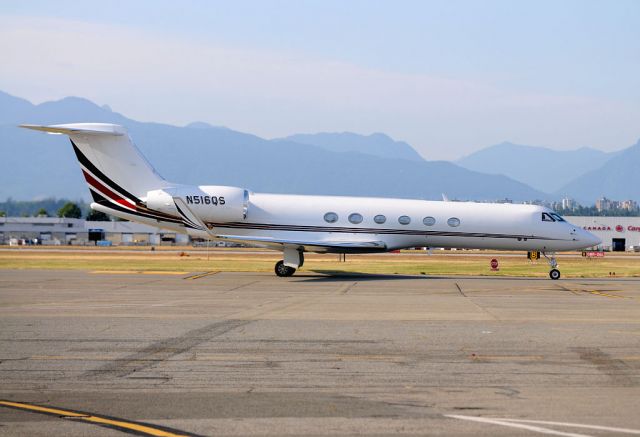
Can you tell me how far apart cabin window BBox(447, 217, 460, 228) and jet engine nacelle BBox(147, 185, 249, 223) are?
25.9 feet

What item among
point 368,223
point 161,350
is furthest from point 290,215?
point 161,350

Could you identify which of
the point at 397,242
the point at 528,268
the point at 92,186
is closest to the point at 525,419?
the point at 397,242

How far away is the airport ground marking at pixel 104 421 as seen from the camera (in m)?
8.24

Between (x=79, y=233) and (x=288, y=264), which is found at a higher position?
(x=79, y=233)

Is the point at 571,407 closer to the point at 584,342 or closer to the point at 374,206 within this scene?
the point at 584,342

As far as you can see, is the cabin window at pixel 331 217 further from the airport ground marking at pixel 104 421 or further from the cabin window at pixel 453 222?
the airport ground marking at pixel 104 421

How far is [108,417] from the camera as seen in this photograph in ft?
29.1

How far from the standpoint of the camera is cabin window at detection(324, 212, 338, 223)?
32562 millimetres

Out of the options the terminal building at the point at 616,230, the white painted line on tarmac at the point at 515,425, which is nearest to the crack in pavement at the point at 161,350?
the white painted line on tarmac at the point at 515,425

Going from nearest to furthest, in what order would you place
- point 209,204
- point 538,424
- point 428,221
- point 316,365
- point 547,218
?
point 538,424 < point 316,365 < point 209,204 < point 428,221 < point 547,218

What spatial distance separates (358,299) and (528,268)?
20.9 meters

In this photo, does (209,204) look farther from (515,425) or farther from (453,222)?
(515,425)

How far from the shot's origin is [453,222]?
108 feet

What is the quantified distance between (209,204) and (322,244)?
470 centimetres
